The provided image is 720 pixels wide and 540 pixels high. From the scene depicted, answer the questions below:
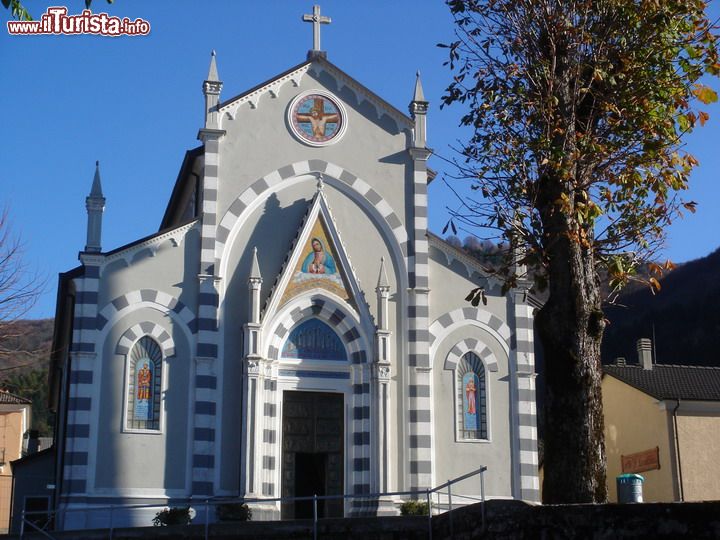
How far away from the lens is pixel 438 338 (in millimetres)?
31109

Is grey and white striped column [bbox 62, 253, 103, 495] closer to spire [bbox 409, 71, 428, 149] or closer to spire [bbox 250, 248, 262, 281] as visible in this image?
spire [bbox 250, 248, 262, 281]

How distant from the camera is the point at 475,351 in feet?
Answer: 103

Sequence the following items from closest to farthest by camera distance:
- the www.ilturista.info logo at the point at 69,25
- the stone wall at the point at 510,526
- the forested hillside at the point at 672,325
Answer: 1. the stone wall at the point at 510,526
2. the www.ilturista.info logo at the point at 69,25
3. the forested hillside at the point at 672,325

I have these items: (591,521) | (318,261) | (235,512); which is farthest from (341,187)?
(591,521)

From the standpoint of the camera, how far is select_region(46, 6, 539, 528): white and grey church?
28516 mm

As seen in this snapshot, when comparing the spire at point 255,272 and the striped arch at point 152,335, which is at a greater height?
the spire at point 255,272

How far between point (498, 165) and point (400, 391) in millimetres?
11773

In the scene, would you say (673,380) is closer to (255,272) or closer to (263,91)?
(255,272)

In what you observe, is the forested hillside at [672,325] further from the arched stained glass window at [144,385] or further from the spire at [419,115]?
the arched stained glass window at [144,385]

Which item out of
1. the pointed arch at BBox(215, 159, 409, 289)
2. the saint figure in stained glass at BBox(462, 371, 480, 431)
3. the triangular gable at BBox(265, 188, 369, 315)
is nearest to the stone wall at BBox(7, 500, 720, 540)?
the triangular gable at BBox(265, 188, 369, 315)

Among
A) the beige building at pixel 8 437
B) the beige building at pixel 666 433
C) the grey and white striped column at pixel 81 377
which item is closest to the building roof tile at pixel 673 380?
the beige building at pixel 666 433

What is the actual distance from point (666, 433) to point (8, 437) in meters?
37.0

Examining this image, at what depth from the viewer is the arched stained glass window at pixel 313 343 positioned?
30375 mm

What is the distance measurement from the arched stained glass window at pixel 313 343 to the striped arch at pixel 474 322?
2.74m
